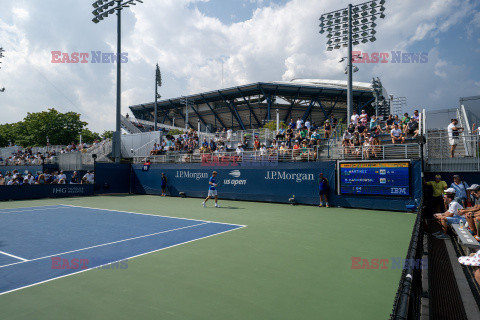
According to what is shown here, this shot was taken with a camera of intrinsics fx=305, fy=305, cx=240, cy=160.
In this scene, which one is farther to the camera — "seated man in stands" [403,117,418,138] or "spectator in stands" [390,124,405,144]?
"seated man in stands" [403,117,418,138]

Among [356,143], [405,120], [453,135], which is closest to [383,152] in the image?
[356,143]

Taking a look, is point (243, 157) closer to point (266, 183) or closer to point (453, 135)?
point (266, 183)

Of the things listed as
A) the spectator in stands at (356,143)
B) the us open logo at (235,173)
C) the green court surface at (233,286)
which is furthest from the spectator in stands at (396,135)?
the us open logo at (235,173)

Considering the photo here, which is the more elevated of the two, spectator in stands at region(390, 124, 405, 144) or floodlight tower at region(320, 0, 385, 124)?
floodlight tower at region(320, 0, 385, 124)

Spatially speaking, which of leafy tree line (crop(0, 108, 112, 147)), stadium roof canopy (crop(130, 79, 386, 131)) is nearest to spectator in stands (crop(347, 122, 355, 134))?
stadium roof canopy (crop(130, 79, 386, 131))

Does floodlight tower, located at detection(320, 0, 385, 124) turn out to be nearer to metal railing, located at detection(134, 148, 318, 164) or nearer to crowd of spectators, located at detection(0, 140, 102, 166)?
metal railing, located at detection(134, 148, 318, 164)

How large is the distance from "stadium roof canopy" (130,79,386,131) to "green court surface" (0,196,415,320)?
50.0 m

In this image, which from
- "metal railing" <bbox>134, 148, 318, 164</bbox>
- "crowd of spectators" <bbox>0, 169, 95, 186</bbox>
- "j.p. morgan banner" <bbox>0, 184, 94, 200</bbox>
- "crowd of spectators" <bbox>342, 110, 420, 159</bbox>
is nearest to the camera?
"crowd of spectators" <bbox>342, 110, 420, 159</bbox>

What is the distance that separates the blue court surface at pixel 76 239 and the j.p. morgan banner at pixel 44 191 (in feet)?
26.8

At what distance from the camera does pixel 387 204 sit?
15.3 m

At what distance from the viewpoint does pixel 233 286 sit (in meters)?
5.20

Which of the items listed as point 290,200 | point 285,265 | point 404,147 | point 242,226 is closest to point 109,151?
point 290,200

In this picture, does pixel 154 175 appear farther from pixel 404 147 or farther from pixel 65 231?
pixel 404 147

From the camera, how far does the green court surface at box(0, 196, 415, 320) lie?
14.1ft
